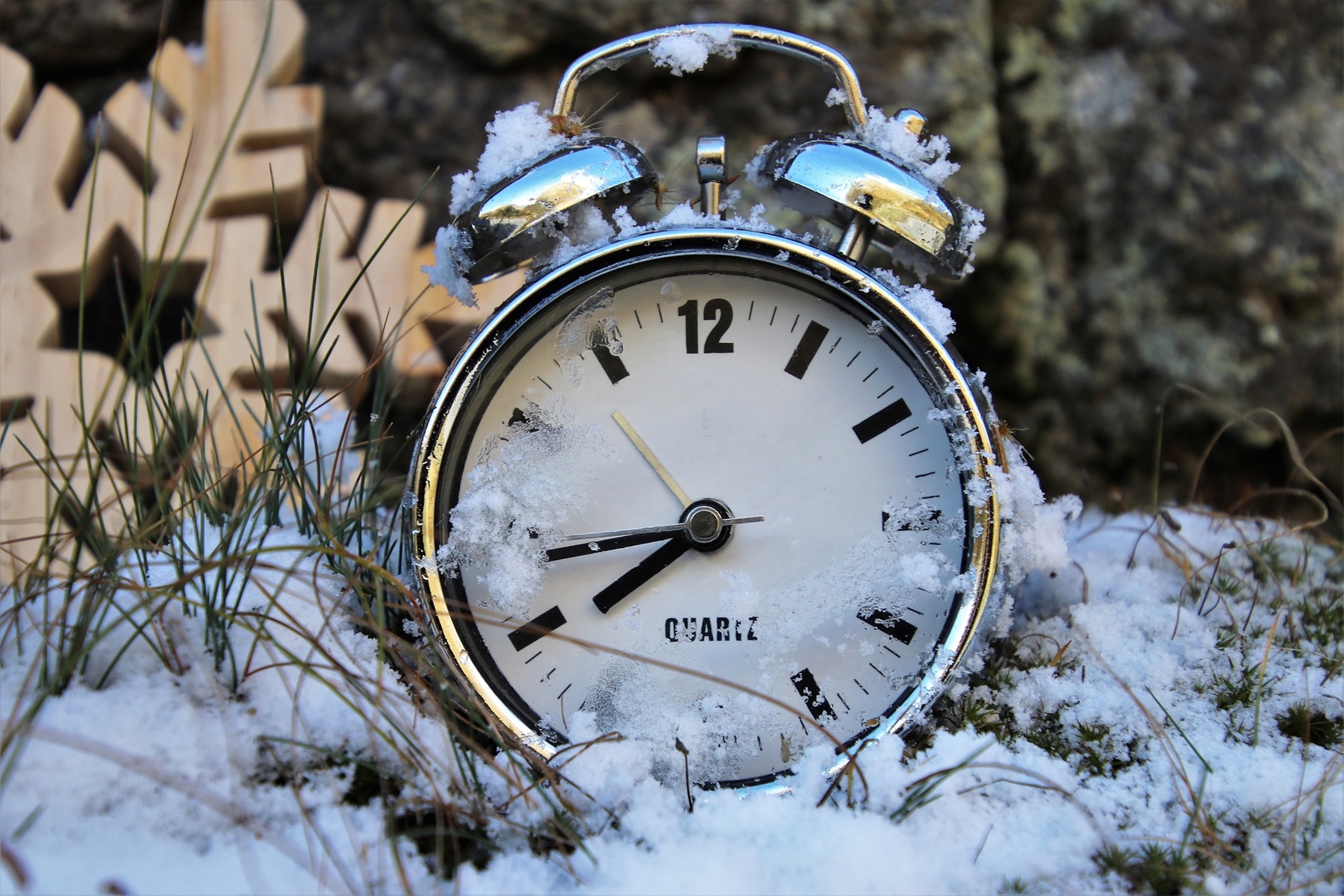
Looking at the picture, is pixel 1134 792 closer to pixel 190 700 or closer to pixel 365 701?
pixel 365 701

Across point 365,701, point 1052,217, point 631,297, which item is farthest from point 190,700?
point 1052,217

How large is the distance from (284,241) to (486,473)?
1126 mm

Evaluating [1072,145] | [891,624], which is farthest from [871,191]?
[1072,145]

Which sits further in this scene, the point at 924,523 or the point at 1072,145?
the point at 1072,145

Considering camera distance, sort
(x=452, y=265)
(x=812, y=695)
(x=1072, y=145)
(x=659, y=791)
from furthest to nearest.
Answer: (x=1072, y=145) < (x=452, y=265) < (x=812, y=695) < (x=659, y=791)

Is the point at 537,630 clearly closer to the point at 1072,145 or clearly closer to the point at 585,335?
the point at 585,335

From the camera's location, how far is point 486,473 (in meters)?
1.08

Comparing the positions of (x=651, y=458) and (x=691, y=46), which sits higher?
(x=691, y=46)

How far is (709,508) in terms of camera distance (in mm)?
1047

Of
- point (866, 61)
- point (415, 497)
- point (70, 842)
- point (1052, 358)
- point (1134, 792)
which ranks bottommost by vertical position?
point (70, 842)

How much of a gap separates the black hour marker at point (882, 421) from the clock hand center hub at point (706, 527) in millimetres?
173

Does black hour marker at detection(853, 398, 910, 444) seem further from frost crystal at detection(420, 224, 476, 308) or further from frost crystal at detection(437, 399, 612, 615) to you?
frost crystal at detection(420, 224, 476, 308)

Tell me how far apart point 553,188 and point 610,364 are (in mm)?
199

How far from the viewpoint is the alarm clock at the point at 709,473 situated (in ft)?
3.36
